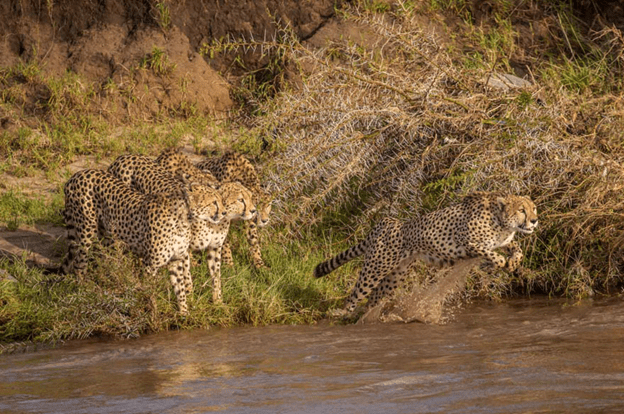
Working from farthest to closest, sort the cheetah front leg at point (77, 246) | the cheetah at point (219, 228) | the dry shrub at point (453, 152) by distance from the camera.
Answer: the cheetah front leg at point (77, 246)
the dry shrub at point (453, 152)
the cheetah at point (219, 228)

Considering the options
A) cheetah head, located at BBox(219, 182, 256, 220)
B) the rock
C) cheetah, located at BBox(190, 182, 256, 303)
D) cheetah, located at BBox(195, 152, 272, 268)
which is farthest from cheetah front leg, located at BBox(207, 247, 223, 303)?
the rock

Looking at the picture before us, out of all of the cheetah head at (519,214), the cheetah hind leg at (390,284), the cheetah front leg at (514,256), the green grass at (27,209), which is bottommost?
the cheetah hind leg at (390,284)

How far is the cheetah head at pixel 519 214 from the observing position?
732 centimetres

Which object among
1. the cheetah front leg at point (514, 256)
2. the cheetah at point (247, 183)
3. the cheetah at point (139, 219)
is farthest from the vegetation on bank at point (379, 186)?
the cheetah front leg at point (514, 256)

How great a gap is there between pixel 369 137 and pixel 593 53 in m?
3.82

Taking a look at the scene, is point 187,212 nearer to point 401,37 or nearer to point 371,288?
point 371,288

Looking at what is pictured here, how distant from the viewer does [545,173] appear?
7824 millimetres

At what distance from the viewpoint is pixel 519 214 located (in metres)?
7.34

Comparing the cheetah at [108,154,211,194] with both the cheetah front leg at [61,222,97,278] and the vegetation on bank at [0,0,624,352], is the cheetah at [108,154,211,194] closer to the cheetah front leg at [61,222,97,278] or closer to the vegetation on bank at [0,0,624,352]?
the cheetah front leg at [61,222,97,278]

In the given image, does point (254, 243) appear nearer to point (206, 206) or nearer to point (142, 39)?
point (206, 206)

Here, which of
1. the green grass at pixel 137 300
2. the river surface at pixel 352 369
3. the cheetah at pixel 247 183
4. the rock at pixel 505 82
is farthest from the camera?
the rock at pixel 505 82

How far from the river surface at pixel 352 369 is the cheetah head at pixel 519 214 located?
68cm

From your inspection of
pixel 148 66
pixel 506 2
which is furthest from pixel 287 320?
pixel 506 2

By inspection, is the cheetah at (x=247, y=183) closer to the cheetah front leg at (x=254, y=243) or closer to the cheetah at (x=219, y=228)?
the cheetah front leg at (x=254, y=243)
